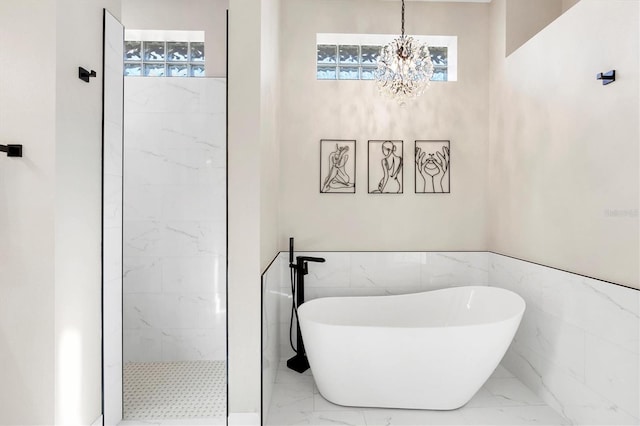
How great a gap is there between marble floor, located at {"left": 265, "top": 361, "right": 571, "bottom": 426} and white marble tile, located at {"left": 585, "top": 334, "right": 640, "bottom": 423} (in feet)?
1.32

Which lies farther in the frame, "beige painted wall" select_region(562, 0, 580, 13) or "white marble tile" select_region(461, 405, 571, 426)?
"beige painted wall" select_region(562, 0, 580, 13)

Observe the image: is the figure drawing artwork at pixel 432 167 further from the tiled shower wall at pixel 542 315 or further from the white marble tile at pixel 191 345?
the white marble tile at pixel 191 345

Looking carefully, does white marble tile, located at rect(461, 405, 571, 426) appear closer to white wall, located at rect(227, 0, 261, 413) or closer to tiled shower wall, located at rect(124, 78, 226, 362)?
white wall, located at rect(227, 0, 261, 413)

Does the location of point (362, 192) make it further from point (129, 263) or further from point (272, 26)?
point (129, 263)

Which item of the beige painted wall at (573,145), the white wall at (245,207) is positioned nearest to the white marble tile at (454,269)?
the beige painted wall at (573,145)

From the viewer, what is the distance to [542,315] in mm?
2438

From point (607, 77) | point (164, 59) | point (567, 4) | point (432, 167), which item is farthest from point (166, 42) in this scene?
point (567, 4)

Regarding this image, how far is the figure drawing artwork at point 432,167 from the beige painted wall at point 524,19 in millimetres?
927

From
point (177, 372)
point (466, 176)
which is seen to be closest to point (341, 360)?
point (177, 372)

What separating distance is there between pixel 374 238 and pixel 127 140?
214 centimetres

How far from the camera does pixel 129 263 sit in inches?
107

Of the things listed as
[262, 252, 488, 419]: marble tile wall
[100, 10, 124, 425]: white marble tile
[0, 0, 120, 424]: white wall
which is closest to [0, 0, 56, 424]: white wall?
[0, 0, 120, 424]: white wall

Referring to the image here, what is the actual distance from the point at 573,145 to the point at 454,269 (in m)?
1.39

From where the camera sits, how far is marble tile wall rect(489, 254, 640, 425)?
180cm
